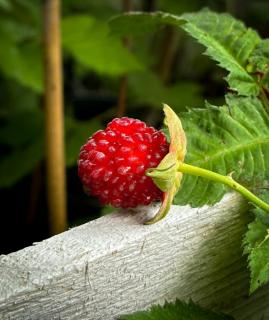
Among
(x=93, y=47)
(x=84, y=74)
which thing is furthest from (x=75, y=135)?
(x=84, y=74)

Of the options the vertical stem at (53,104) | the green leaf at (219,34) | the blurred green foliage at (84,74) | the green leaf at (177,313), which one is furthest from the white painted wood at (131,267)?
the vertical stem at (53,104)

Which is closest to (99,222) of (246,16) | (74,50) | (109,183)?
(109,183)

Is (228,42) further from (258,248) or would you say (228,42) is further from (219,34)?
(258,248)

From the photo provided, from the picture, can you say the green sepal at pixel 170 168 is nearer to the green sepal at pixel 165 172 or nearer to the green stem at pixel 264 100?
the green sepal at pixel 165 172

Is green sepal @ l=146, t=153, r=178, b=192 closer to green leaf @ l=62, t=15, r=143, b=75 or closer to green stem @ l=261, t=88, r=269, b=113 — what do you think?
green stem @ l=261, t=88, r=269, b=113

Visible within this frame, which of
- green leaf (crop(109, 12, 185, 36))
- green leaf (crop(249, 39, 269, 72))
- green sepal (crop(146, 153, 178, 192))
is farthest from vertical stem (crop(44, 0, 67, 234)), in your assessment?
green sepal (crop(146, 153, 178, 192))

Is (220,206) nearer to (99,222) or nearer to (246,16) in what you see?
(99,222)
